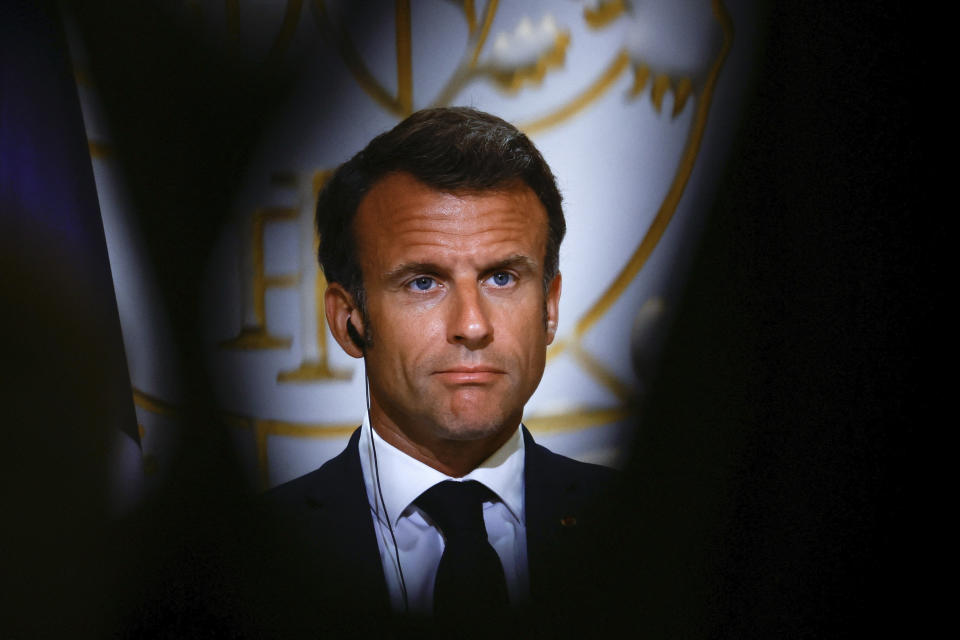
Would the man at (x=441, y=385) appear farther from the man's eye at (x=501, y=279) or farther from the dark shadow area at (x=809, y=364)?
the dark shadow area at (x=809, y=364)

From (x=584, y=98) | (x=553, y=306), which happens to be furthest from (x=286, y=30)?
(x=553, y=306)

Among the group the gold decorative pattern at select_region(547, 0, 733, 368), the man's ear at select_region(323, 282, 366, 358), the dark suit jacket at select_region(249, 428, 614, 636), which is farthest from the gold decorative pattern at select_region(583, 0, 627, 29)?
the dark suit jacket at select_region(249, 428, 614, 636)

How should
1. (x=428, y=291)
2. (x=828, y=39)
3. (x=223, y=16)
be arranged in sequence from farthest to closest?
1. (x=828, y=39)
2. (x=223, y=16)
3. (x=428, y=291)

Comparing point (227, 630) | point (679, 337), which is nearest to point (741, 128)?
point (679, 337)

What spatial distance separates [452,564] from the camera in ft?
5.35

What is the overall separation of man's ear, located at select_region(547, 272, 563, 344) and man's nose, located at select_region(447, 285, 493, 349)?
178mm

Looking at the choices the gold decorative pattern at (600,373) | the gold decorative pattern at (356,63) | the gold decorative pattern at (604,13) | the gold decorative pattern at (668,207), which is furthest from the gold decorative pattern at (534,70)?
the gold decorative pattern at (600,373)

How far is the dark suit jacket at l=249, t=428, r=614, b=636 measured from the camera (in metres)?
1.66

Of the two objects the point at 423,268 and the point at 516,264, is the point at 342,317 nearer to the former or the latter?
the point at 423,268

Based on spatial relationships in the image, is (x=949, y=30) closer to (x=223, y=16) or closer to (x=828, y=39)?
(x=828, y=39)

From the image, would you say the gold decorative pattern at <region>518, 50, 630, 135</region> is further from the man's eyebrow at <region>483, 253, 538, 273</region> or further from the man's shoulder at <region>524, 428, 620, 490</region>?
the man's shoulder at <region>524, 428, 620, 490</region>

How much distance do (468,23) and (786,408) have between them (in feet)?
3.67

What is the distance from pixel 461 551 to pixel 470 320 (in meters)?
0.46

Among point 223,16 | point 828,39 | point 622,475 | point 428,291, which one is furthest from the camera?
point 828,39
